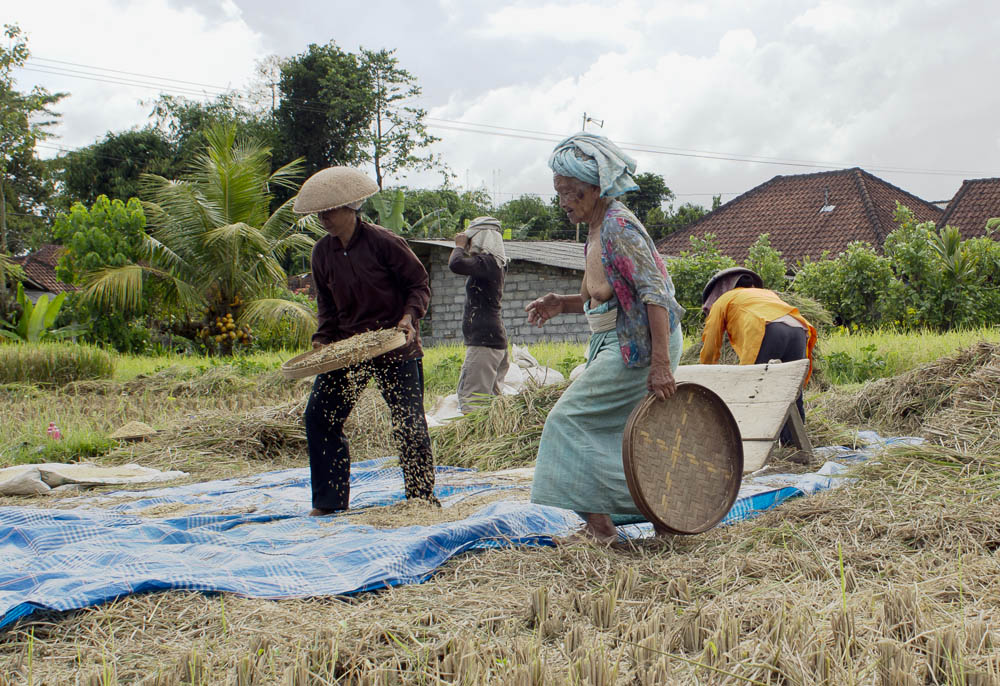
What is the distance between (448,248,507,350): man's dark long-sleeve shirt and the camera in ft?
20.4

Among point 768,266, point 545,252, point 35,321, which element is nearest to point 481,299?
point 768,266

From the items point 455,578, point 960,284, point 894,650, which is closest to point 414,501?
point 455,578

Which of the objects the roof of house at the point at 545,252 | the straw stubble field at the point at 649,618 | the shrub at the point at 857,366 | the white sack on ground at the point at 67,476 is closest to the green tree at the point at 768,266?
the roof of house at the point at 545,252

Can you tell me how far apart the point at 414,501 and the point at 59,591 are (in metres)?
1.75

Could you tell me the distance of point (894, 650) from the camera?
185 centimetres

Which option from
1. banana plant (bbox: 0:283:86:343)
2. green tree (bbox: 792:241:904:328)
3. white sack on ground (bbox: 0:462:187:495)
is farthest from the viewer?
banana plant (bbox: 0:283:86:343)

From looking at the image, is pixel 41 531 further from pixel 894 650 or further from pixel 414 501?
pixel 894 650

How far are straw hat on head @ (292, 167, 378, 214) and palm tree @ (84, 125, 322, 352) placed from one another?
11.8m

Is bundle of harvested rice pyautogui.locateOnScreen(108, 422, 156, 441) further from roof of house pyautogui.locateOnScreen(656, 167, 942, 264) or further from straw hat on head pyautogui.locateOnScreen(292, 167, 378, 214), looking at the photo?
roof of house pyautogui.locateOnScreen(656, 167, 942, 264)

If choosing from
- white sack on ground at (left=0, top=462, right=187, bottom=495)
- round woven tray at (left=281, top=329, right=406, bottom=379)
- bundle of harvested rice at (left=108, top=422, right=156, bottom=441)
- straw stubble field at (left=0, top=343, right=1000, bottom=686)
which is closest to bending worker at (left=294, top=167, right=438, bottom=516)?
round woven tray at (left=281, top=329, right=406, bottom=379)

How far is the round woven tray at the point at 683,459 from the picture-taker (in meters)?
2.94

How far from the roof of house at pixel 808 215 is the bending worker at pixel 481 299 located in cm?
1577

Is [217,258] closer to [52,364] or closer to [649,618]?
[52,364]

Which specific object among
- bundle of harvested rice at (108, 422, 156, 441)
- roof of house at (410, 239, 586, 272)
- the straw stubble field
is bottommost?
bundle of harvested rice at (108, 422, 156, 441)
